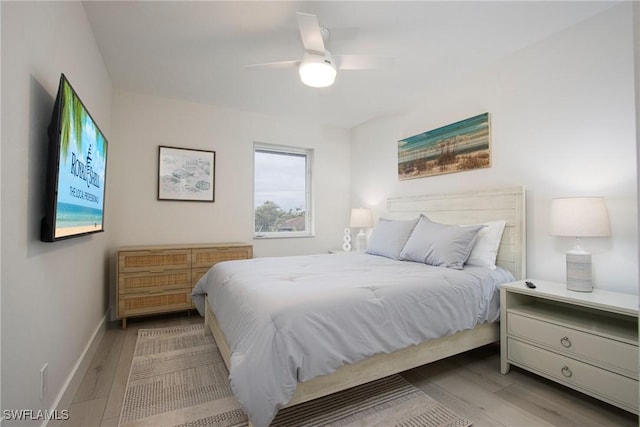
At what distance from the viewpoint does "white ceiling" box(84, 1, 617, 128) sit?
1997mm

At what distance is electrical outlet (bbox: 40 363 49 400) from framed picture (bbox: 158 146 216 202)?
234 cm

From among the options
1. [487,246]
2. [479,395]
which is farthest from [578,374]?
[487,246]

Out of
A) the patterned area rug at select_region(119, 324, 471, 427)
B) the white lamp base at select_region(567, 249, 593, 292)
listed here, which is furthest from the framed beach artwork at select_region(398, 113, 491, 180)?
the patterned area rug at select_region(119, 324, 471, 427)

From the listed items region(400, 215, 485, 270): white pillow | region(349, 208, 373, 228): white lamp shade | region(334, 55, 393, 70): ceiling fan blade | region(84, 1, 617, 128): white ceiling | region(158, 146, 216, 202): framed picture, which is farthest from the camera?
region(349, 208, 373, 228): white lamp shade

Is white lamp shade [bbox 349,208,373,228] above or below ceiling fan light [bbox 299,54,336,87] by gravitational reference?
below

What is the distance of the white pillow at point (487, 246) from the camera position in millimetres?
2439

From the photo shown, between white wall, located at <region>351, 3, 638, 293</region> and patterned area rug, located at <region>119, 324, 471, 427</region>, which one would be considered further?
white wall, located at <region>351, 3, 638, 293</region>

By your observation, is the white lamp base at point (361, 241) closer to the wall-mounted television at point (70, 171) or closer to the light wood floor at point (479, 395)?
the light wood floor at point (479, 395)

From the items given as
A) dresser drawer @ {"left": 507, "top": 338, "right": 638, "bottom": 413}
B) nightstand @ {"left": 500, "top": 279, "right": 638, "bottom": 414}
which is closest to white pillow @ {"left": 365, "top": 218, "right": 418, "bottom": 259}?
nightstand @ {"left": 500, "top": 279, "right": 638, "bottom": 414}

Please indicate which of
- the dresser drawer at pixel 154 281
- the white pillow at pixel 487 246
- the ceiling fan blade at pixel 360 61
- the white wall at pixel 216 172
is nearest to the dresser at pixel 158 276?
the dresser drawer at pixel 154 281

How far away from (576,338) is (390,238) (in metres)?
1.57

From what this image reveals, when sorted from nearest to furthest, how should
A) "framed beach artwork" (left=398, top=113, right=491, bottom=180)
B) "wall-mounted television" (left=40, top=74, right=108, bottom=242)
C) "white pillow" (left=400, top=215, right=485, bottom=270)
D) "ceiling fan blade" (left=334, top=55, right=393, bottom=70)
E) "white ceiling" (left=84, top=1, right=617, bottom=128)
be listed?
"wall-mounted television" (left=40, top=74, right=108, bottom=242), "white ceiling" (left=84, top=1, right=617, bottom=128), "ceiling fan blade" (left=334, top=55, right=393, bottom=70), "white pillow" (left=400, top=215, right=485, bottom=270), "framed beach artwork" (left=398, top=113, right=491, bottom=180)

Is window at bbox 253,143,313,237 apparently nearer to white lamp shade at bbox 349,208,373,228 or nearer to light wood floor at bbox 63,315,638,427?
white lamp shade at bbox 349,208,373,228

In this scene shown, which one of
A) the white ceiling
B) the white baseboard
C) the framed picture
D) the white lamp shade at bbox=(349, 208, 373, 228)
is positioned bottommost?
the white baseboard
